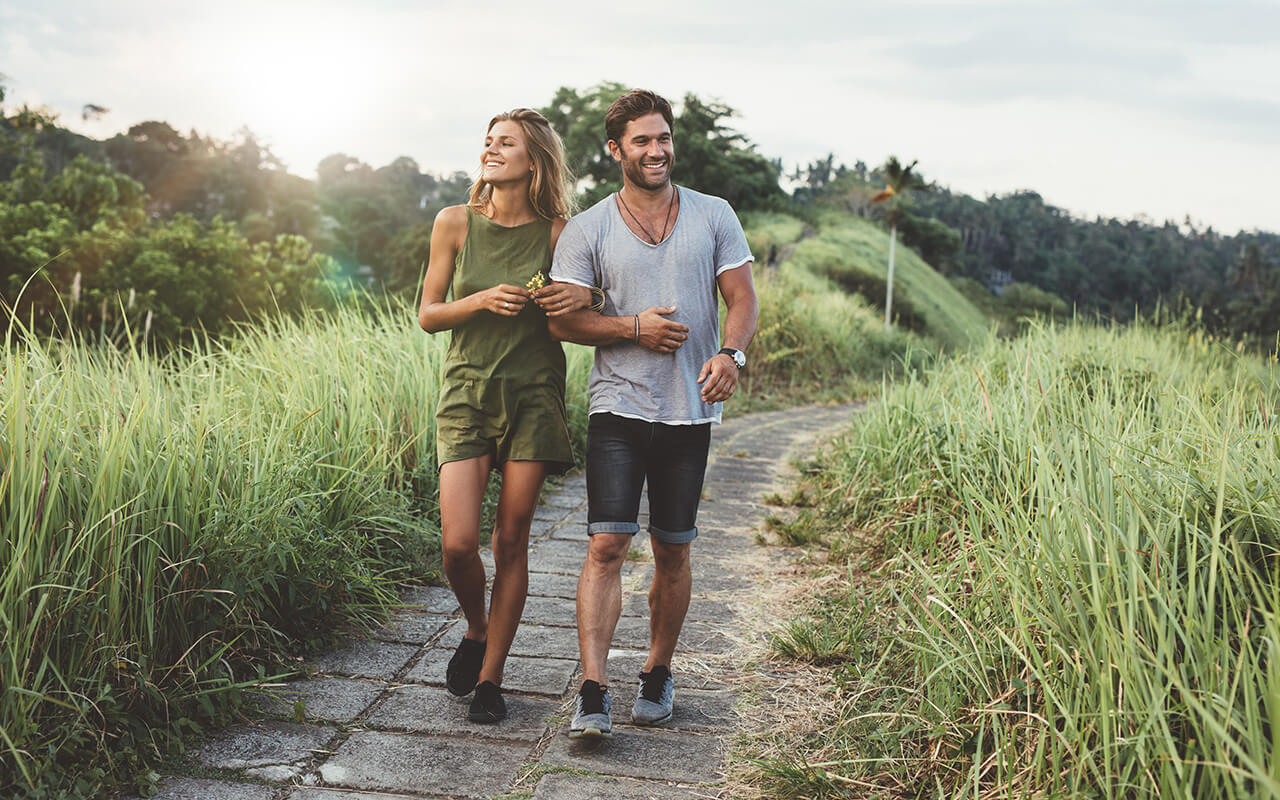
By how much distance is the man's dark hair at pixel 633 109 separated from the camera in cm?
269

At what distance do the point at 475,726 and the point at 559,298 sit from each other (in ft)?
4.04

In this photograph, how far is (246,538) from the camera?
112 inches

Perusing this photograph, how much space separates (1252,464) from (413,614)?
2760 mm

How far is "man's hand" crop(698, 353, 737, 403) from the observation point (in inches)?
103

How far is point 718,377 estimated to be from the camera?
8.56ft

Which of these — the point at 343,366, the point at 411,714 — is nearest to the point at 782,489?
the point at 343,366

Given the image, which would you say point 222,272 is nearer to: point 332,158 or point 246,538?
point 246,538

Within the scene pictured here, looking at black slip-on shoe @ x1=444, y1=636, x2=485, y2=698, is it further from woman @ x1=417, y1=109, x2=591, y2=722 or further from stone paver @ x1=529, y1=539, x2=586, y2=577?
stone paver @ x1=529, y1=539, x2=586, y2=577

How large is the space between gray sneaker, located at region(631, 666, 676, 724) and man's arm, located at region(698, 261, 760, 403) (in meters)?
0.83

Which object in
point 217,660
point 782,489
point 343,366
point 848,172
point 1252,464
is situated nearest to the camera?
point 1252,464

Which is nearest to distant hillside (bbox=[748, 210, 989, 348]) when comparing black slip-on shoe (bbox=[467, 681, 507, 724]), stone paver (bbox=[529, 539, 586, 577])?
stone paver (bbox=[529, 539, 586, 577])

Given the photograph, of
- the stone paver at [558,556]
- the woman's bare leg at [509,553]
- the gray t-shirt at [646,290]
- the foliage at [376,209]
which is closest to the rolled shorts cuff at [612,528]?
the woman's bare leg at [509,553]

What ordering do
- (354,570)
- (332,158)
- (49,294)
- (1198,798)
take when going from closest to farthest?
1. (1198,798)
2. (354,570)
3. (49,294)
4. (332,158)

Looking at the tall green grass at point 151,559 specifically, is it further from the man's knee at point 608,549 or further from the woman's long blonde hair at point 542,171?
the woman's long blonde hair at point 542,171
